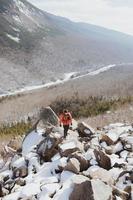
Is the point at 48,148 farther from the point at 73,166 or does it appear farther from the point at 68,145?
the point at 73,166

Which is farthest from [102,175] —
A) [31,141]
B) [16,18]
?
[16,18]

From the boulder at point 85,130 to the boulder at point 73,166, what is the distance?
5200 mm

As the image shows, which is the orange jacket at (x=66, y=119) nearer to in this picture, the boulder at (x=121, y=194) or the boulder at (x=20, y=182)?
the boulder at (x=20, y=182)

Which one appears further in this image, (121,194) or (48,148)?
(48,148)

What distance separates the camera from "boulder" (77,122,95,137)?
23.7 metres

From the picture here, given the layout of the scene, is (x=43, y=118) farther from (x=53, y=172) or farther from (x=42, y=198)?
(x=42, y=198)

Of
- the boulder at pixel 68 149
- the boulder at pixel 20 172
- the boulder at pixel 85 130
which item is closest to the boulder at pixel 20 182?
the boulder at pixel 20 172

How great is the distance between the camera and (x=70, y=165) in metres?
18.3

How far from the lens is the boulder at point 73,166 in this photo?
18230 mm

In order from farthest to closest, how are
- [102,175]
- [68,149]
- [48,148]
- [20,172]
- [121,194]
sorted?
[48,148] < [68,149] < [20,172] < [102,175] < [121,194]

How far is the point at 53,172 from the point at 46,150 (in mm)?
2076

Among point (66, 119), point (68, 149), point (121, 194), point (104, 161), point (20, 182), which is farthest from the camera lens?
point (66, 119)

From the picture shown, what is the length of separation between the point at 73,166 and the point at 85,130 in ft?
18.8

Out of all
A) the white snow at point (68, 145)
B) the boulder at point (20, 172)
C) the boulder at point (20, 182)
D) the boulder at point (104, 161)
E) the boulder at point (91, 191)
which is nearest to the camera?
the boulder at point (91, 191)
